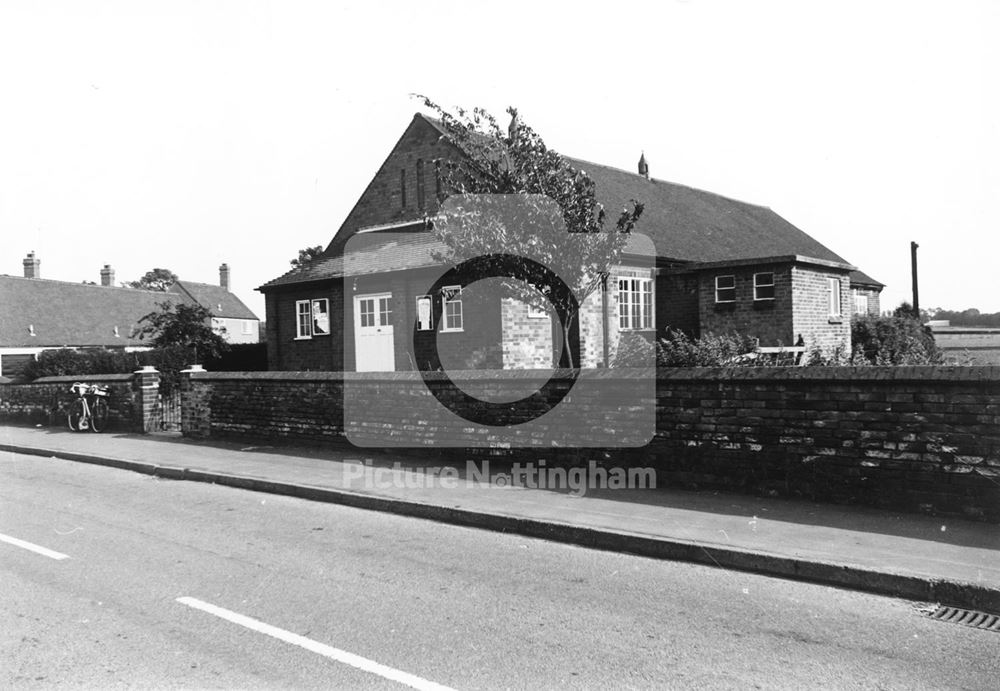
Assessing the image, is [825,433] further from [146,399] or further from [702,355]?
[146,399]

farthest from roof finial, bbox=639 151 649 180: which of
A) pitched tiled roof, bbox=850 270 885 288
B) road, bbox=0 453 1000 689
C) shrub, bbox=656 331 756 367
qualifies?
road, bbox=0 453 1000 689

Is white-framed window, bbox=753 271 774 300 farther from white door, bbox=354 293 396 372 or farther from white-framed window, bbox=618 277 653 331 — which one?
white door, bbox=354 293 396 372

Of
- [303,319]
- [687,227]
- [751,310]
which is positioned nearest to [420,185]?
[303,319]

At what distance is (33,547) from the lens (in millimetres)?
7328

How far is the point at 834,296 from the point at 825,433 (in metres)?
16.0

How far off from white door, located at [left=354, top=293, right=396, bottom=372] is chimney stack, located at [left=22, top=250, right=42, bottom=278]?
2017 inches

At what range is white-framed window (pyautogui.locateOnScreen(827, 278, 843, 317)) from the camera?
2193 centimetres

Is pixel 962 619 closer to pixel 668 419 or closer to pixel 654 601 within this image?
pixel 654 601

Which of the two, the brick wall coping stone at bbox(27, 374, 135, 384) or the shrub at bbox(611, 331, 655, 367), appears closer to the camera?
the shrub at bbox(611, 331, 655, 367)

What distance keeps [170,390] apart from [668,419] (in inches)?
Result: 483

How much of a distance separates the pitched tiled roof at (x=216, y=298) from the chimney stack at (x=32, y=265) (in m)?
10.4

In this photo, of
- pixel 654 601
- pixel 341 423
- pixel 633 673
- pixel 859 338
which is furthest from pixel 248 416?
pixel 859 338

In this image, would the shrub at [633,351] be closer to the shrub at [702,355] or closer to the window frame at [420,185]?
the shrub at [702,355]

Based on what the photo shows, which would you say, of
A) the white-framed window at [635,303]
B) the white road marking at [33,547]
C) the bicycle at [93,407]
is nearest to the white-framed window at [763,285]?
the white-framed window at [635,303]
